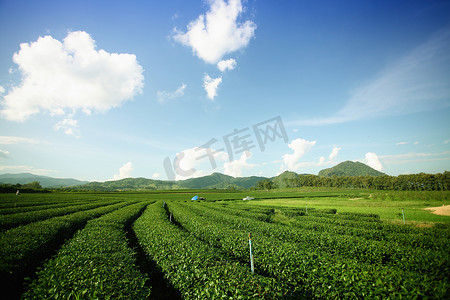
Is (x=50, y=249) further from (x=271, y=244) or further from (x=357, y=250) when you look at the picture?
(x=357, y=250)

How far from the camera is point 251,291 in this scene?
5211 millimetres

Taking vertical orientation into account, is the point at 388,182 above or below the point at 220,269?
below

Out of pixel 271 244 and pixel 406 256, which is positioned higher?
pixel 271 244

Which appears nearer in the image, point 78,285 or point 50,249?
point 78,285

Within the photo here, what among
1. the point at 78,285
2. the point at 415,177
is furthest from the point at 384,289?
the point at 415,177

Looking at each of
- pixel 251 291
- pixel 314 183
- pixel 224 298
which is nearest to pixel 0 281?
pixel 224 298

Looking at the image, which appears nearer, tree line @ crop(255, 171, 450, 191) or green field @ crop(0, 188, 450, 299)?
green field @ crop(0, 188, 450, 299)

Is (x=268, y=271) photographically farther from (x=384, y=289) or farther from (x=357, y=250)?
(x=357, y=250)

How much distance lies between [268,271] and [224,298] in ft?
13.4

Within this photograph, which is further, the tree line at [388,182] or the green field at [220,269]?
the tree line at [388,182]

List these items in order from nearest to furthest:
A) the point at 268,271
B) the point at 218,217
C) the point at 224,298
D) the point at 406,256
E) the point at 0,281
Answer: the point at 224,298 < the point at 0,281 < the point at 268,271 < the point at 406,256 < the point at 218,217

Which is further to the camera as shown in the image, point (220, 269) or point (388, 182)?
point (388, 182)

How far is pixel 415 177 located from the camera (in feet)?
390

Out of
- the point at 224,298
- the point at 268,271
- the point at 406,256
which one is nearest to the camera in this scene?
the point at 224,298
